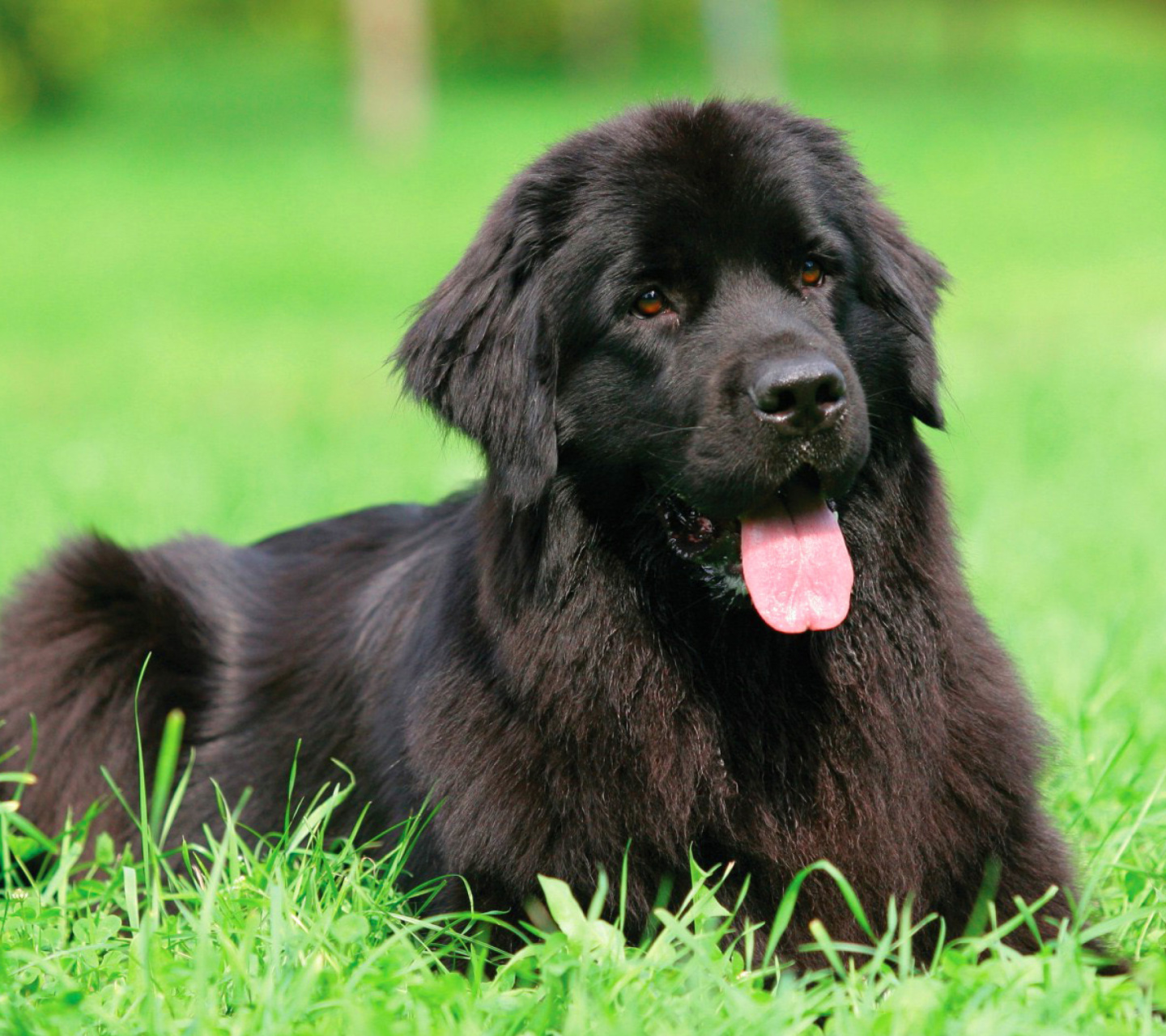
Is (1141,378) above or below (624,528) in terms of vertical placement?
below

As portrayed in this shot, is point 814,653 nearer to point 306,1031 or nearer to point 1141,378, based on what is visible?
point 306,1031

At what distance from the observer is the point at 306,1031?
2518 mm

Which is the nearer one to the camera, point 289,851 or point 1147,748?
point 289,851

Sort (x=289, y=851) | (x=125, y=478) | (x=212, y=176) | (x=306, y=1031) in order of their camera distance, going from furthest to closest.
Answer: (x=212, y=176) → (x=125, y=478) → (x=289, y=851) → (x=306, y=1031)

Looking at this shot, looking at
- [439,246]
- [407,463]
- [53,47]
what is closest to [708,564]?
[407,463]

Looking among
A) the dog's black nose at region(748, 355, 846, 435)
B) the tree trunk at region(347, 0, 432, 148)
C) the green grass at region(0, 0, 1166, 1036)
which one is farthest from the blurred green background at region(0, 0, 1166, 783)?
the dog's black nose at region(748, 355, 846, 435)

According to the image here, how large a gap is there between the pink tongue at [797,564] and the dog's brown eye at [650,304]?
49 cm

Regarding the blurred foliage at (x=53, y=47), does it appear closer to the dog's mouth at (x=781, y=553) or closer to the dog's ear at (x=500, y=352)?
the dog's ear at (x=500, y=352)

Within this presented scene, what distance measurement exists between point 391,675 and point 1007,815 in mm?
1497

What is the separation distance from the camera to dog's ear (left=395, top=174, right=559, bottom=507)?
329cm

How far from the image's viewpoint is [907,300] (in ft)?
11.5

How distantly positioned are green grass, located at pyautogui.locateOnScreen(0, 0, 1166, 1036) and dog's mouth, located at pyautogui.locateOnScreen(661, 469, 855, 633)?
0.64 m

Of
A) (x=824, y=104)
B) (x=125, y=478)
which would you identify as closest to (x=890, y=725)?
(x=125, y=478)

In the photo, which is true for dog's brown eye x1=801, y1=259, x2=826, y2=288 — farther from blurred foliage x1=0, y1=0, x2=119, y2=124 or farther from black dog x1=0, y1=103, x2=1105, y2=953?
blurred foliage x1=0, y1=0, x2=119, y2=124
